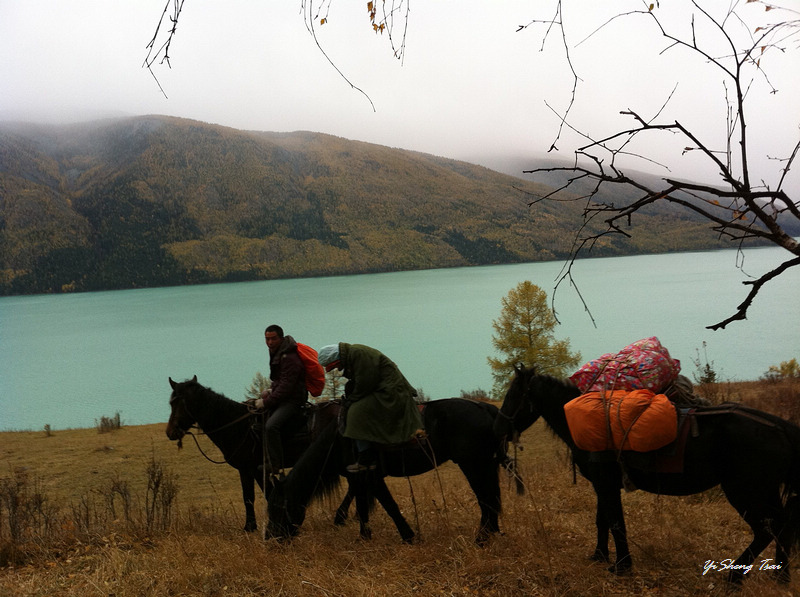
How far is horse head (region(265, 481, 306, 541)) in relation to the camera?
518cm

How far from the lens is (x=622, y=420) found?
4.02 m

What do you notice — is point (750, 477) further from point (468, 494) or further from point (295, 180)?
point (295, 180)

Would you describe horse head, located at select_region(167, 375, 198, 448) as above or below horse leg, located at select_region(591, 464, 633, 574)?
above

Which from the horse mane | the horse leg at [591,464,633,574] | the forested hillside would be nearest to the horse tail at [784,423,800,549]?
the horse leg at [591,464,633,574]

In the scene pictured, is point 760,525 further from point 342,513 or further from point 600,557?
point 342,513

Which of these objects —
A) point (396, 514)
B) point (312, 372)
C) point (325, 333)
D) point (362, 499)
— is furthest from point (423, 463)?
point (325, 333)

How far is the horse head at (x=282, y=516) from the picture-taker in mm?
5176

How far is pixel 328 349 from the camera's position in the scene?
511 centimetres

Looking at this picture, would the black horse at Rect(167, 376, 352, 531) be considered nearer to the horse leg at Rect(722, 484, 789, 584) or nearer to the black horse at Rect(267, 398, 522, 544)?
the black horse at Rect(267, 398, 522, 544)

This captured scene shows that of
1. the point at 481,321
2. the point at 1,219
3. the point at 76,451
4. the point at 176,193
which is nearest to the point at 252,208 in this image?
the point at 176,193

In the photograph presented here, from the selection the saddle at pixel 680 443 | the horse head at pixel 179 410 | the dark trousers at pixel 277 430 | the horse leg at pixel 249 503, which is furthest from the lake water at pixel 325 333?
the saddle at pixel 680 443

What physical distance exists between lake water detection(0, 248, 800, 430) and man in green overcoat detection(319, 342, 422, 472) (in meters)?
25.3

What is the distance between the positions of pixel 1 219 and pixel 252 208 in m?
62.7

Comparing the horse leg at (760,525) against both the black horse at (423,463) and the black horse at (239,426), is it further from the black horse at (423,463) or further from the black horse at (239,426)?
the black horse at (239,426)
